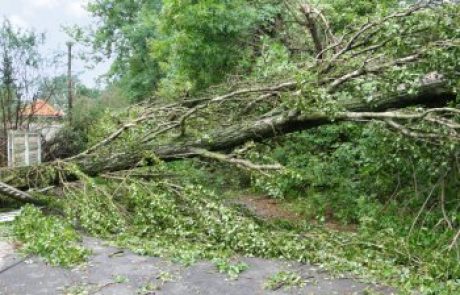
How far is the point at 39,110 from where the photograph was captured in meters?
12.4

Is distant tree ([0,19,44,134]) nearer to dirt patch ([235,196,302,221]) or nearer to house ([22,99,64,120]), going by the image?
house ([22,99,64,120])

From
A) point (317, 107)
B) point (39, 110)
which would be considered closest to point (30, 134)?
point (39, 110)

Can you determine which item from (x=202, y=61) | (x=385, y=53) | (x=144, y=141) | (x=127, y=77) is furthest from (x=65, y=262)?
(x=127, y=77)

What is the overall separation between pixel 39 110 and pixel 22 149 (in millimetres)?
3766

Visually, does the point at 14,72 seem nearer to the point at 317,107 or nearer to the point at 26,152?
the point at 26,152

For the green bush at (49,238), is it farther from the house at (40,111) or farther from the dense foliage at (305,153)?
the house at (40,111)

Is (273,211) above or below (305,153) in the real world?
below

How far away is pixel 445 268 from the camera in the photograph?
384 centimetres

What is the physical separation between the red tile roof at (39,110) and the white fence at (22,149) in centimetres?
310

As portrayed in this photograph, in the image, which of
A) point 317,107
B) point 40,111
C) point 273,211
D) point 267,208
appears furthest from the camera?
point 40,111

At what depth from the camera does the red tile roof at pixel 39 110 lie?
12.0 metres

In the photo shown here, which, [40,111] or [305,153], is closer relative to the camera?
[305,153]

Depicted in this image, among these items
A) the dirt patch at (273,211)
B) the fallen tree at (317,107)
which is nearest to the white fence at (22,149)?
the fallen tree at (317,107)

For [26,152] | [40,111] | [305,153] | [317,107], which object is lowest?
[26,152]
